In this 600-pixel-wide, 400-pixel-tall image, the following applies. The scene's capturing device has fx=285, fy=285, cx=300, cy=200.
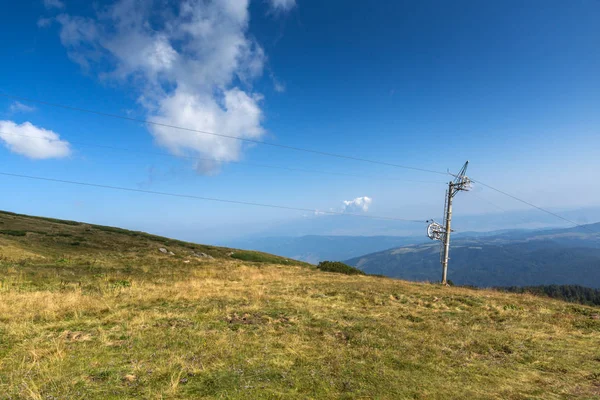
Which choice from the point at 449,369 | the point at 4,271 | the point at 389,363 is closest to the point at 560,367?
the point at 449,369

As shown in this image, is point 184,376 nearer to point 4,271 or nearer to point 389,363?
point 389,363

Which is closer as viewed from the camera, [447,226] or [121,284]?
[121,284]

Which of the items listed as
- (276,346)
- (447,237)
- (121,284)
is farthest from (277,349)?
(447,237)

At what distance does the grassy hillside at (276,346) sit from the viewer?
20.8ft

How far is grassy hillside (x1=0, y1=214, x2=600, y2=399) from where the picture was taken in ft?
20.8

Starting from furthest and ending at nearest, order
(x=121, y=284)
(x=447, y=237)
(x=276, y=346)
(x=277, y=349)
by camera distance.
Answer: (x=447, y=237), (x=121, y=284), (x=276, y=346), (x=277, y=349)

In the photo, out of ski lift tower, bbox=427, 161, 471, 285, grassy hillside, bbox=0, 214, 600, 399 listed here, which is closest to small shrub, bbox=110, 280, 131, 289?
grassy hillside, bbox=0, 214, 600, 399

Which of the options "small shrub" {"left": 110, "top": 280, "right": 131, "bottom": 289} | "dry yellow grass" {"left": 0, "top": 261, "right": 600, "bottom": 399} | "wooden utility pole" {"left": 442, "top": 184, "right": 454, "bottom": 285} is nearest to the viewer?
"dry yellow grass" {"left": 0, "top": 261, "right": 600, "bottom": 399}

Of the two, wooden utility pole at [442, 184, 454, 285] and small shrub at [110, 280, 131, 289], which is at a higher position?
wooden utility pole at [442, 184, 454, 285]

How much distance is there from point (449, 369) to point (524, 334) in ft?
21.6

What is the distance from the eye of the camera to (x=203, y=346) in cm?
856

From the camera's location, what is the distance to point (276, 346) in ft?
29.4

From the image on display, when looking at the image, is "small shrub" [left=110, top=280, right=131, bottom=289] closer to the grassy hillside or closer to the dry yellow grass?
the grassy hillside

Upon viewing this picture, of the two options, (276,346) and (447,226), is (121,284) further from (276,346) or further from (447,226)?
(447,226)
